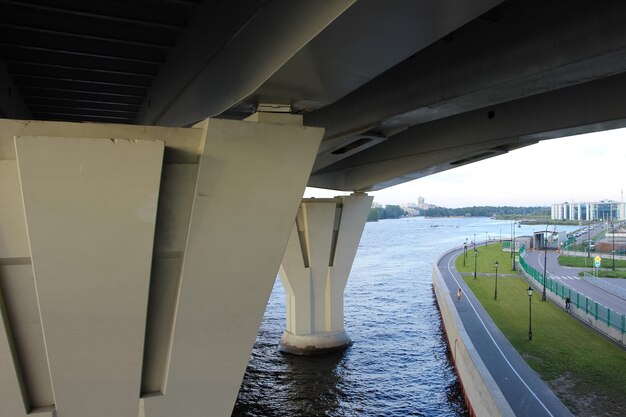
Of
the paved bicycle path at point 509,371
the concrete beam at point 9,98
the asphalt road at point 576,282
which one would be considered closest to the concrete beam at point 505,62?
the concrete beam at point 9,98

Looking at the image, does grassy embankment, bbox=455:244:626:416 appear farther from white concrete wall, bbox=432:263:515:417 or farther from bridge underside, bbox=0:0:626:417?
bridge underside, bbox=0:0:626:417

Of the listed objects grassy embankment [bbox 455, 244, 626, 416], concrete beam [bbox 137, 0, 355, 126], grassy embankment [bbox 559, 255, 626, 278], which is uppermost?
concrete beam [bbox 137, 0, 355, 126]

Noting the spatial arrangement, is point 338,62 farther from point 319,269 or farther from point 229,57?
point 319,269

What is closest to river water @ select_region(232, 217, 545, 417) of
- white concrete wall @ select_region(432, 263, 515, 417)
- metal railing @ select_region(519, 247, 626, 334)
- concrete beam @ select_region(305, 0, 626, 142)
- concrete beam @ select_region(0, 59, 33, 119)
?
white concrete wall @ select_region(432, 263, 515, 417)

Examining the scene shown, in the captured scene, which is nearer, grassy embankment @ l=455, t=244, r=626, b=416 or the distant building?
grassy embankment @ l=455, t=244, r=626, b=416

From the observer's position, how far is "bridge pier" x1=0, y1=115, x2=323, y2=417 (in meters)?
5.24

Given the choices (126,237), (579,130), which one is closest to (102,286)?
(126,237)

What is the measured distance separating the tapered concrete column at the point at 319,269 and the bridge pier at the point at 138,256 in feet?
49.0

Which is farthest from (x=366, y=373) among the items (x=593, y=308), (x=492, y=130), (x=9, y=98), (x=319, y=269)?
(x=9, y=98)

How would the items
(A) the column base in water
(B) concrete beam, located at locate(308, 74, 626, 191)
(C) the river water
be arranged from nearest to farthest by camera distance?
1. (B) concrete beam, located at locate(308, 74, 626, 191)
2. (C) the river water
3. (A) the column base in water

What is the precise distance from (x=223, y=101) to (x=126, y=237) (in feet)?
7.48

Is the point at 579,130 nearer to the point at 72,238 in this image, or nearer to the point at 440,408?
the point at 72,238

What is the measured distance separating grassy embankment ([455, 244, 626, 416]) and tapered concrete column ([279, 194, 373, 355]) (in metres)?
7.76

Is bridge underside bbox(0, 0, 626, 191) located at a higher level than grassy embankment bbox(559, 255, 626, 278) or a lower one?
higher
